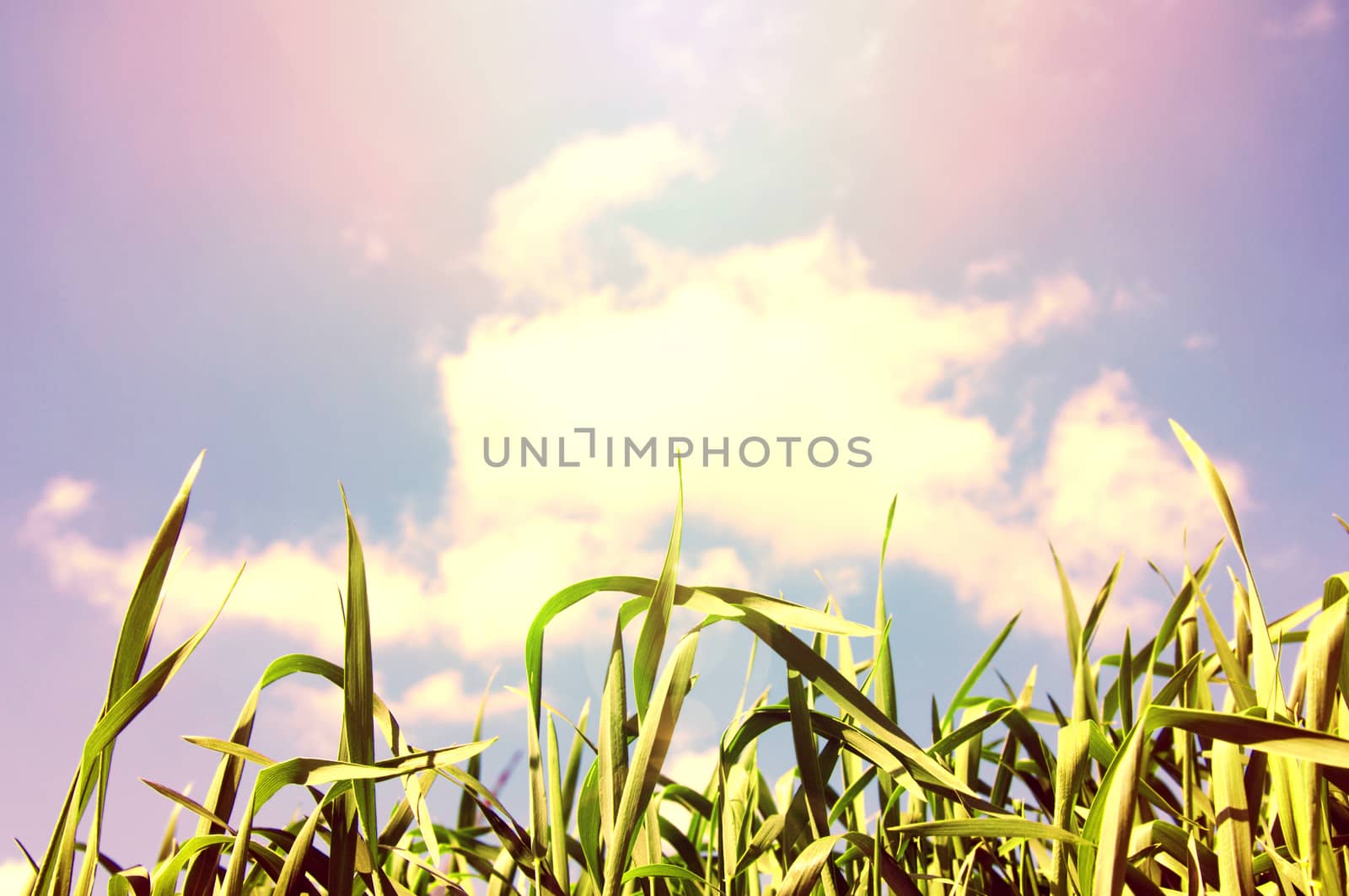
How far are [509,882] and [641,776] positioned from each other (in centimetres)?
20

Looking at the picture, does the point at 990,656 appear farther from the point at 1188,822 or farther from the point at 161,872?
the point at 161,872

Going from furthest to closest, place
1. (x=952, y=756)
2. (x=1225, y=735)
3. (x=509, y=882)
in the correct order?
(x=952, y=756)
(x=509, y=882)
(x=1225, y=735)

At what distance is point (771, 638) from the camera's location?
1.18ft

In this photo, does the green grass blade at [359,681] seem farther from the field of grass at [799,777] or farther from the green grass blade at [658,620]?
the green grass blade at [658,620]

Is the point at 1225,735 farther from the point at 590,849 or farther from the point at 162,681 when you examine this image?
the point at 162,681

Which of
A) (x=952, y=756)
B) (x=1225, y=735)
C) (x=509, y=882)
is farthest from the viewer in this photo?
(x=952, y=756)

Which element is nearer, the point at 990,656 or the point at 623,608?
the point at 623,608

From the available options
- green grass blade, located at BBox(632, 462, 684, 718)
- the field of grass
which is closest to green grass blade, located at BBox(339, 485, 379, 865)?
the field of grass

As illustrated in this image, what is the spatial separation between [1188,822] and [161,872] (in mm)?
440

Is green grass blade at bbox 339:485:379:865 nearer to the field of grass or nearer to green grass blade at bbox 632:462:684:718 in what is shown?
the field of grass

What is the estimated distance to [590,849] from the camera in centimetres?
38

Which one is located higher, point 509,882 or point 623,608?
point 623,608

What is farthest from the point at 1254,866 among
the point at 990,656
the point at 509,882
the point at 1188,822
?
the point at 509,882

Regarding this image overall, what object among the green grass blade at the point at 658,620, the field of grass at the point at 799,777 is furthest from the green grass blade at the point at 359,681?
the green grass blade at the point at 658,620
